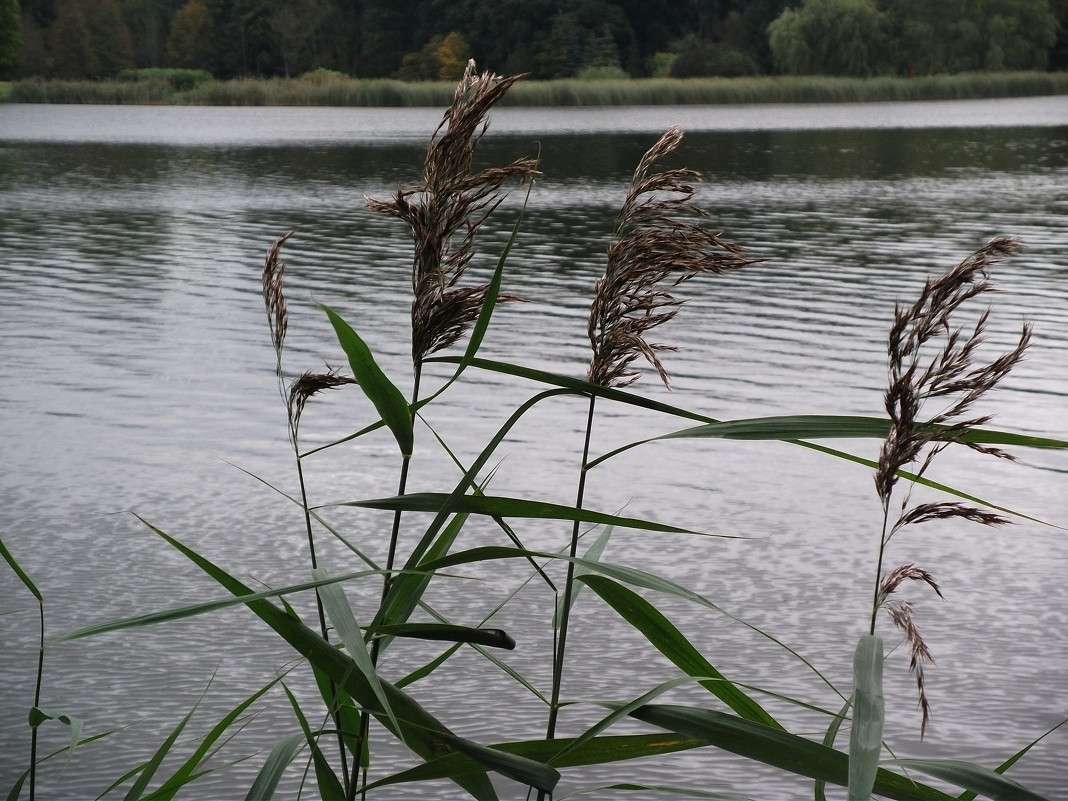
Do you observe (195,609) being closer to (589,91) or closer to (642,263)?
(642,263)

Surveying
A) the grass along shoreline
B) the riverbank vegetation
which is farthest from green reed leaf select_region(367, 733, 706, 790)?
the riverbank vegetation

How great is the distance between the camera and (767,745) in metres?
1.33

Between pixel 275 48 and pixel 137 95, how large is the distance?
795 inches

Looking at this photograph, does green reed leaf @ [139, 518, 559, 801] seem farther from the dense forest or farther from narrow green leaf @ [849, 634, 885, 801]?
the dense forest

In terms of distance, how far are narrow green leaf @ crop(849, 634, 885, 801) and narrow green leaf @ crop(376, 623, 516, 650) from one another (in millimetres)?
344

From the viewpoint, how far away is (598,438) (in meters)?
5.82

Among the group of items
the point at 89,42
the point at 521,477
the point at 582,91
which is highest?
the point at 89,42

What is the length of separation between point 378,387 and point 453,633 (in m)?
0.26

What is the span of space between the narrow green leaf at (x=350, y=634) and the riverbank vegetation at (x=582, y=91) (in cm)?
4306

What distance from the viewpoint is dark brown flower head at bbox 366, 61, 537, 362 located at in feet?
4.39

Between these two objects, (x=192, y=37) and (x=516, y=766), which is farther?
(x=192, y=37)

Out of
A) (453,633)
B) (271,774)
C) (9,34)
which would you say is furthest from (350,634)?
(9,34)

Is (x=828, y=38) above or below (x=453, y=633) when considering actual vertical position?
above

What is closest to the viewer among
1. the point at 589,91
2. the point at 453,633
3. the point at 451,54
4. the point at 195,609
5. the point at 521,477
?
the point at 195,609
